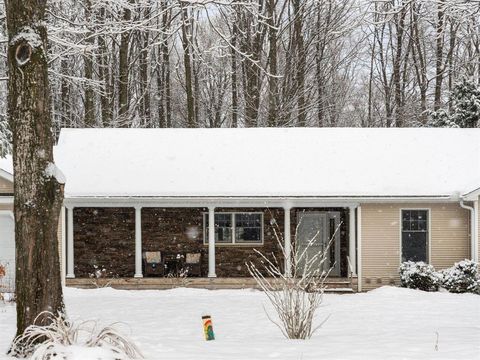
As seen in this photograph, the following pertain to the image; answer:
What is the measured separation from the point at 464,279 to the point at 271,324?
8210mm

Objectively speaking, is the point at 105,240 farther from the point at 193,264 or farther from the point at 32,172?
the point at 32,172

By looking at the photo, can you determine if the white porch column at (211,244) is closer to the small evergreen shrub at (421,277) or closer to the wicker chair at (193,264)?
the wicker chair at (193,264)

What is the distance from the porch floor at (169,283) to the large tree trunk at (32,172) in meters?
11.4

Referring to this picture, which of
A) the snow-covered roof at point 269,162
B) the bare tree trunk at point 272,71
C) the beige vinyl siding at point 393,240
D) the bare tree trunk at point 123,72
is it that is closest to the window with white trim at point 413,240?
the beige vinyl siding at point 393,240

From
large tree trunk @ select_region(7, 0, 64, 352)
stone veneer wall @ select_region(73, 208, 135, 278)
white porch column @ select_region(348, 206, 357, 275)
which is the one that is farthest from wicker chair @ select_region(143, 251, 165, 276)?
large tree trunk @ select_region(7, 0, 64, 352)

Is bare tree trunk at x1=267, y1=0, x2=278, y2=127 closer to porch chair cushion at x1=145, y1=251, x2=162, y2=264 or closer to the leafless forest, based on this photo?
the leafless forest

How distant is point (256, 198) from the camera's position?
67.2ft

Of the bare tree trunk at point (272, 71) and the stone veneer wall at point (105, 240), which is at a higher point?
the bare tree trunk at point (272, 71)

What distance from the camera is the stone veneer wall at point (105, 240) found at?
21875mm

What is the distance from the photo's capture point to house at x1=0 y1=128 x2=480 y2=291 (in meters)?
20.7

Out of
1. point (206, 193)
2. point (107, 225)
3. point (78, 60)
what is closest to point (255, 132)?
point (206, 193)

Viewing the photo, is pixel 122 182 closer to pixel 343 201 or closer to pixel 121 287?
pixel 121 287

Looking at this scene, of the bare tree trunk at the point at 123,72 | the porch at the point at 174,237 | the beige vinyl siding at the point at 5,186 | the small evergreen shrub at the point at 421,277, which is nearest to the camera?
the small evergreen shrub at the point at 421,277

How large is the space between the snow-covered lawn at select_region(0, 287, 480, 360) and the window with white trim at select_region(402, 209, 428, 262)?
1.48 metres
